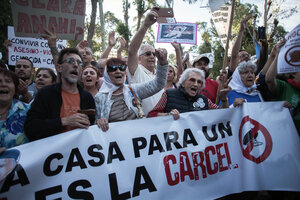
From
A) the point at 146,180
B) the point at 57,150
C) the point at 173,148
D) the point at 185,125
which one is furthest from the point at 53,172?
the point at 185,125

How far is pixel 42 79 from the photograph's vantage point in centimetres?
330

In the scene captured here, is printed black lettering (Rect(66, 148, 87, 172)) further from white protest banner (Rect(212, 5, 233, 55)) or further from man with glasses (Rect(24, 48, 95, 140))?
white protest banner (Rect(212, 5, 233, 55))

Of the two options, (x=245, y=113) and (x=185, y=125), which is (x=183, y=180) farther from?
(x=245, y=113)

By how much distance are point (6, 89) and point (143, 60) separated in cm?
191

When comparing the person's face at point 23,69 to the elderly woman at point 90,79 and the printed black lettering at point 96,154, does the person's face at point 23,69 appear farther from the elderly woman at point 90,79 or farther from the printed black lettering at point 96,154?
the printed black lettering at point 96,154

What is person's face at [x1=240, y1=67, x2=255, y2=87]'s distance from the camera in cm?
332

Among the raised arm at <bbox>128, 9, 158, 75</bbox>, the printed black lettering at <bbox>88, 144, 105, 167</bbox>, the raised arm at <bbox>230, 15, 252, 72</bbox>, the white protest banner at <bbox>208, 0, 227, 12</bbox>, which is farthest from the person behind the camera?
the white protest banner at <bbox>208, 0, 227, 12</bbox>

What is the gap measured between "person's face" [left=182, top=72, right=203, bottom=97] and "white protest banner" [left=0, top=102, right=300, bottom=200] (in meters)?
0.37

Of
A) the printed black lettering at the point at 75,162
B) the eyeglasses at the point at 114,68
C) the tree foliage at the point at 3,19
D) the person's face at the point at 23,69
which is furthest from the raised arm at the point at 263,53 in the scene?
the tree foliage at the point at 3,19

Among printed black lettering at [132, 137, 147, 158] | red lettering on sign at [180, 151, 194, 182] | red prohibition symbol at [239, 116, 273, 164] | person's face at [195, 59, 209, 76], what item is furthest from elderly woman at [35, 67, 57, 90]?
red prohibition symbol at [239, 116, 273, 164]

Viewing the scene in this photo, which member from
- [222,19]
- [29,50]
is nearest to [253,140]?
[222,19]

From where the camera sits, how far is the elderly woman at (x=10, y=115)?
2000 millimetres

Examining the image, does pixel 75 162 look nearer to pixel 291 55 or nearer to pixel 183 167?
pixel 183 167

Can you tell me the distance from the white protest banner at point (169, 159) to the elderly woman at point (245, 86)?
36 centimetres
